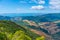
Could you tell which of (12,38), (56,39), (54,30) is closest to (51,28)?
(54,30)

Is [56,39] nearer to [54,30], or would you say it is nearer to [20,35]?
[54,30]

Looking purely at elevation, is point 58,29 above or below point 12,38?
below

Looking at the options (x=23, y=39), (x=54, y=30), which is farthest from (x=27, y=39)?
(x=54, y=30)

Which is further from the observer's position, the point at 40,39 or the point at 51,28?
the point at 51,28

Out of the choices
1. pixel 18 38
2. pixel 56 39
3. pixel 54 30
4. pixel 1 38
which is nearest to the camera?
pixel 1 38

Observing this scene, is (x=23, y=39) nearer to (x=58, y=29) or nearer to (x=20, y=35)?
(x=20, y=35)

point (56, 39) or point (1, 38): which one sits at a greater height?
point (1, 38)

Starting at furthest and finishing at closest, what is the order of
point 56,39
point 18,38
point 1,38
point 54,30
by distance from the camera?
1. point 54,30
2. point 56,39
3. point 18,38
4. point 1,38

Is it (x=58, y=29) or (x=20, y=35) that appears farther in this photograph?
(x=58, y=29)
